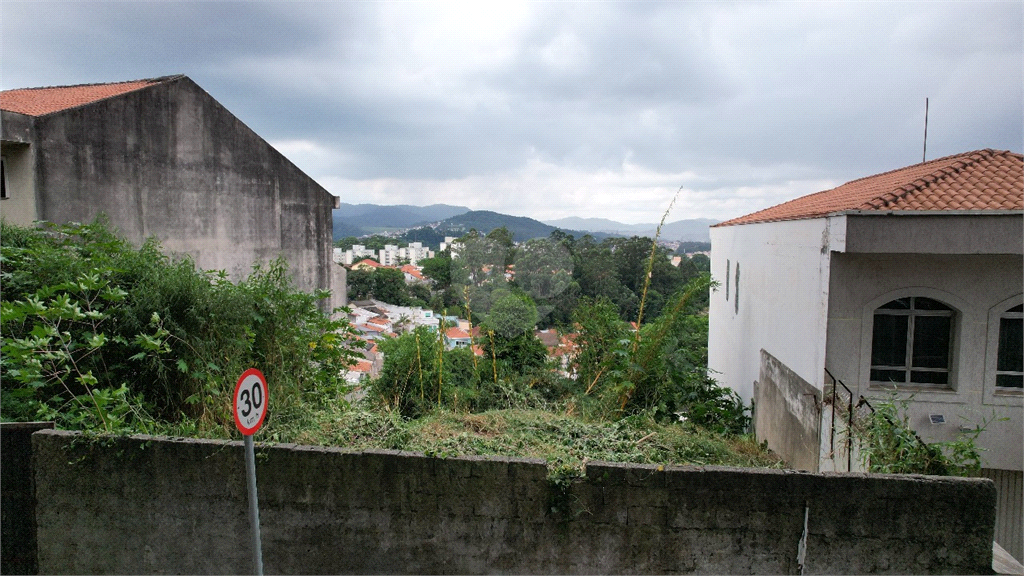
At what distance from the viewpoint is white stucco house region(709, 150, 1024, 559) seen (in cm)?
693

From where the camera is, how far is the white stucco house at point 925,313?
693 centimetres

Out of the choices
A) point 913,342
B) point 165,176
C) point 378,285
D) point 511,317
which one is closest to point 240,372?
point 511,317

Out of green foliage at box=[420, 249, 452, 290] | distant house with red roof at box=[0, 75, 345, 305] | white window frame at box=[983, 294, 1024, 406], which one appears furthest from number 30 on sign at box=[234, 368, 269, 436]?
distant house with red roof at box=[0, 75, 345, 305]

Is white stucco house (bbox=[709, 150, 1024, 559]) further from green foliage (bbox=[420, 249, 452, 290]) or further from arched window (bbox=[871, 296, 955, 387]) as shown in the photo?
green foliage (bbox=[420, 249, 452, 290])

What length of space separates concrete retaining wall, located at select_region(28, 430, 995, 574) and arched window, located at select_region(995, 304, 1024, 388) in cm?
403

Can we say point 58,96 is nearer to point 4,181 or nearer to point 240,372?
point 4,181

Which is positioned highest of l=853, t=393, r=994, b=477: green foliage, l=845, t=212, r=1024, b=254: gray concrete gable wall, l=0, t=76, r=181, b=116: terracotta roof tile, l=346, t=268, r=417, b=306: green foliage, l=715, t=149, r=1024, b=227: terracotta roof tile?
l=0, t=76, r=181, b=116: terracotta roof tile

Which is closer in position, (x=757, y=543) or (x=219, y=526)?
(x=757, y=543)

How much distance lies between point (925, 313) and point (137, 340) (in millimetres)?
9350

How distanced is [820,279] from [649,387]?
2685mm

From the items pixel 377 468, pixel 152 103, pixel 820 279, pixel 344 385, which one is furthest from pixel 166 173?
pixel 820 279

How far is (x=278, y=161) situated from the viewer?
1362 cm

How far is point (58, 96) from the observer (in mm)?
12289

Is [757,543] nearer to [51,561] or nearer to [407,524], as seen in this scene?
[407,524]
